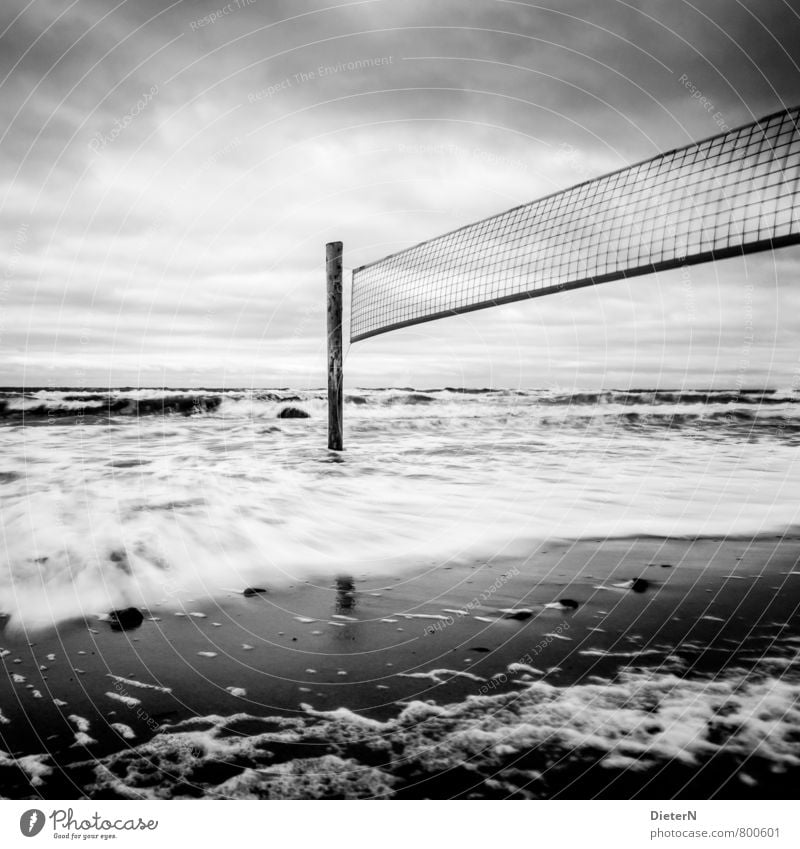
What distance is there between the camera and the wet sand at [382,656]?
156 cm

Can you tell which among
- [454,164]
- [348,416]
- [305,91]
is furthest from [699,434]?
[305,91]

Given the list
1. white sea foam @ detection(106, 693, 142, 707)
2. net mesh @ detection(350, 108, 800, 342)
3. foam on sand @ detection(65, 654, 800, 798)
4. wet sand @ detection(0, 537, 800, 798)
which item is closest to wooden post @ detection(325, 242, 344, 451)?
net mesh @ detection(350, 108, 800, 342)

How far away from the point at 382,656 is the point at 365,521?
2.46 metres

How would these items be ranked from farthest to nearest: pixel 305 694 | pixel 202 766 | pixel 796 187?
pixel 796 187, pixel 305 694, pixel 202 766

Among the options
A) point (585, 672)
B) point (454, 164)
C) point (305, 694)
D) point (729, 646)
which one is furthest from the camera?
point (454, 164)

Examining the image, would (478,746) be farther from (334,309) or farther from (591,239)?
(334,309)

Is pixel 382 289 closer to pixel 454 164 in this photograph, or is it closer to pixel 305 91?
pixel 454 164

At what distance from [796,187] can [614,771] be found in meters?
3.17

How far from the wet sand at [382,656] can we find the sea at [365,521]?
5 cm

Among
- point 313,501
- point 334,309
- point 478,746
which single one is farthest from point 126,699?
point 334,309

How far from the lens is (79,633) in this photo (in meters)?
2.50

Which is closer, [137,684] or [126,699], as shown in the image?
[126,699]

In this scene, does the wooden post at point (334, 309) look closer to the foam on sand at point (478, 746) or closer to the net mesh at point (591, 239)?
the net mesh at point (591, 239)

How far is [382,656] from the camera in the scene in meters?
2.25
